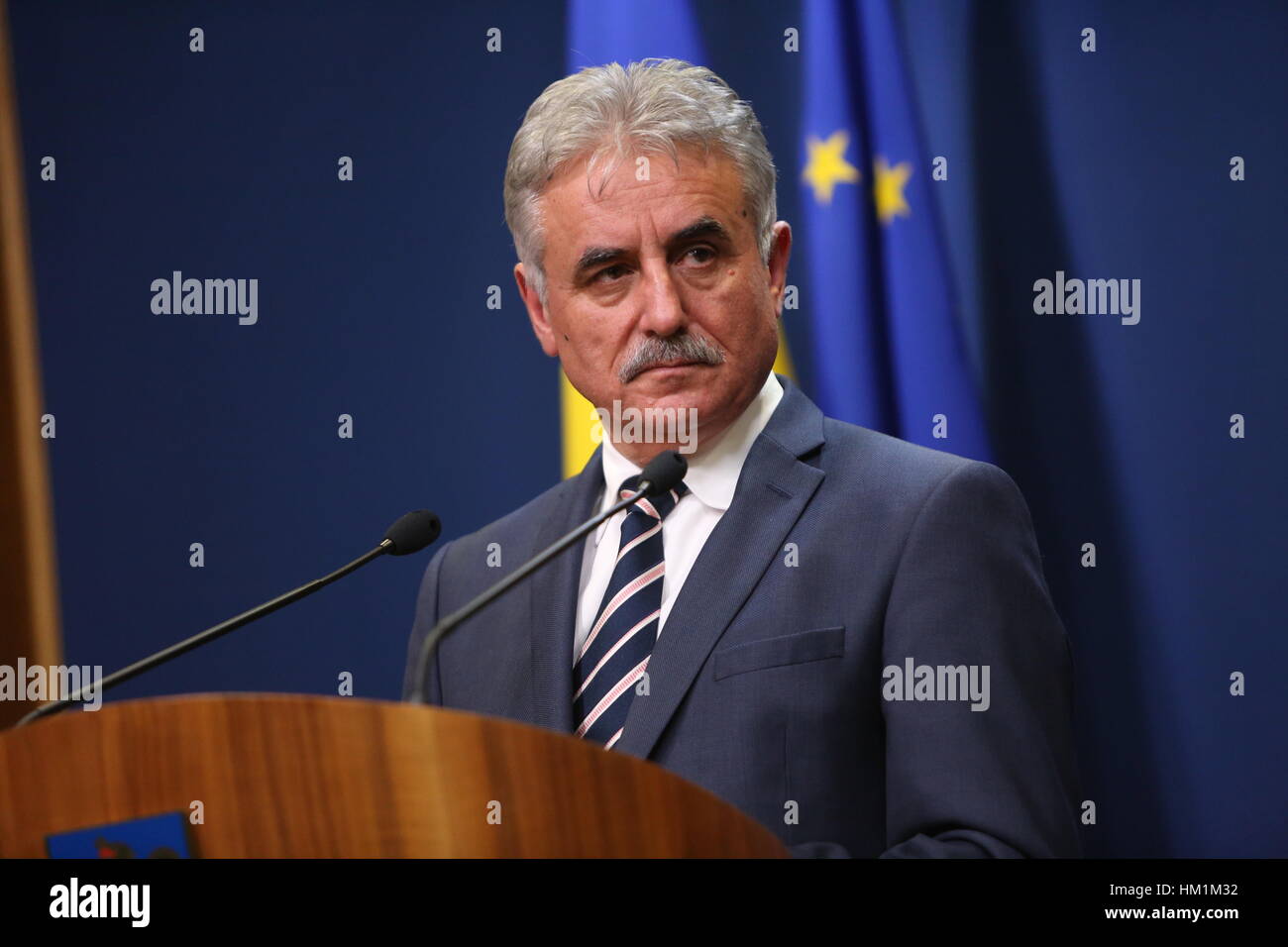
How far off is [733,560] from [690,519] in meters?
0.16

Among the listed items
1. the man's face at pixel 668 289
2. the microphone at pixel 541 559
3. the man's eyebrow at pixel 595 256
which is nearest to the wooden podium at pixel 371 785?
the microphone at pixel 541 559

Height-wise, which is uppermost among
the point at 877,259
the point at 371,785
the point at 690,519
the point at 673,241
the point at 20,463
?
the point at 877,259

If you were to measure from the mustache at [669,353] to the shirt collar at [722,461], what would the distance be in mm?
128

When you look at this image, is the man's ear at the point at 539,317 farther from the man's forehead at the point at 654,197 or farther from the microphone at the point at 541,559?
the microphone at the point at 541,559

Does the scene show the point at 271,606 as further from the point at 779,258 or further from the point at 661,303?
the point at 779,258

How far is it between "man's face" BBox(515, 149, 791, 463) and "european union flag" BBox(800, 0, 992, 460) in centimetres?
67

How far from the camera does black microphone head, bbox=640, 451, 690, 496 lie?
1.81 meters

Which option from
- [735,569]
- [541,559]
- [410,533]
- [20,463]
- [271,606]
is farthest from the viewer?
[20,463]

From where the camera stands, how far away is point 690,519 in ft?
7.22

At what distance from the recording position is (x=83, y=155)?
3.15 m

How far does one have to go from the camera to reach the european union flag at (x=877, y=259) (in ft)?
9.47

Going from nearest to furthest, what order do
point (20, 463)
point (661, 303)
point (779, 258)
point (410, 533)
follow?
point (410, 533) < point (661, 303) < point (779, 258) < point (20, 463)

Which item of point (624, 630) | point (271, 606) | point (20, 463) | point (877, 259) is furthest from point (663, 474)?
point (20, 463)
